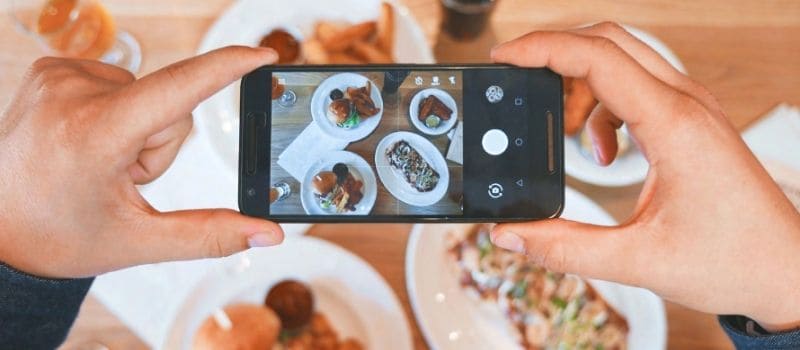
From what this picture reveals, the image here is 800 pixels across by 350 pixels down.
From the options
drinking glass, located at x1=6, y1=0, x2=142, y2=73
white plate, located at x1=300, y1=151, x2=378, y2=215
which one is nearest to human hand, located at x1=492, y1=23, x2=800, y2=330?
white plate, located at x1=300, y1=151, x2=378, y2=215

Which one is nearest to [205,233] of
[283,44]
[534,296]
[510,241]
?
[510,241]

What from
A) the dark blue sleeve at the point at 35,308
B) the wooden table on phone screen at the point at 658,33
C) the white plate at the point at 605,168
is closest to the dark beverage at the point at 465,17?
the wooden table on phone screen at the point at 658,33

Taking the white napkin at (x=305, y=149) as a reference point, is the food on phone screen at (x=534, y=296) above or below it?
below

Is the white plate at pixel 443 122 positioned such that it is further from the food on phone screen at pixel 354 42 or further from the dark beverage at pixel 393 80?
the food on phone screen at pixel 354 42

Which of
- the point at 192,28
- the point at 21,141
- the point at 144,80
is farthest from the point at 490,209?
the point at 192,28

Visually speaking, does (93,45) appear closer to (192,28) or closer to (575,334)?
(192,28)

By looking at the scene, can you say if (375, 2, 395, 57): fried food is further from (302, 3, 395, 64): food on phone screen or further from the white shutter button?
the white shutter button

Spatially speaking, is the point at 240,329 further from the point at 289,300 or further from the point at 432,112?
the point at 432,112
